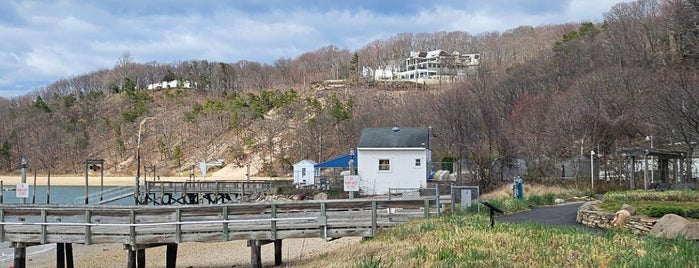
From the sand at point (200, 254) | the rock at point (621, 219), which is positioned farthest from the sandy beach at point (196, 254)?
the rock at point (621, 219)

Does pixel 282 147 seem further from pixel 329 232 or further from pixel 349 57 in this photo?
pixel 329 232

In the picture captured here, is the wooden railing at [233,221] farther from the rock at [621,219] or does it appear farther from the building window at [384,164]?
the building window at [384,164]

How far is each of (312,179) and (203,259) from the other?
34.3 meters

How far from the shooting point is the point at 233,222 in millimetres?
18578

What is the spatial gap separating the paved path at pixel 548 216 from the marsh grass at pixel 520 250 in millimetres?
7866

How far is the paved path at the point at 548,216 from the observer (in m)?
20.5

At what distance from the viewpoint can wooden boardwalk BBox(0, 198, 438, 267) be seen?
18.6 meters

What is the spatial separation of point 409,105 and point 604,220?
72352 millimetres

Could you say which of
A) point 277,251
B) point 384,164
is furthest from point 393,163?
point 277,251

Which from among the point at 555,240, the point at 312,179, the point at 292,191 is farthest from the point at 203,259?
the point at 312,179

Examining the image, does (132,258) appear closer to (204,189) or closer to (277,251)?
(277,251)

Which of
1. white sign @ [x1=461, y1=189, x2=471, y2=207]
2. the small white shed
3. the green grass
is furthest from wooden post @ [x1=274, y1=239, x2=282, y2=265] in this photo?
the small white shed

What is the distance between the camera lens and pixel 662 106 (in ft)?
136

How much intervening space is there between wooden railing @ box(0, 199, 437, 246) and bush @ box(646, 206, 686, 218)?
237 inches
